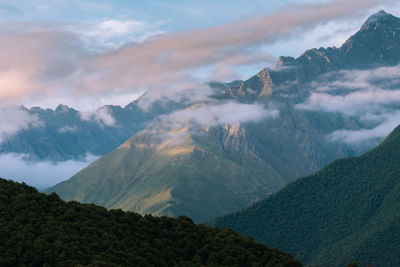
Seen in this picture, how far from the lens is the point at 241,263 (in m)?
151

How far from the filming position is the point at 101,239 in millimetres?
147250

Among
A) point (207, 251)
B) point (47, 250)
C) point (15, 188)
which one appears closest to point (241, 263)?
point (207, 251)

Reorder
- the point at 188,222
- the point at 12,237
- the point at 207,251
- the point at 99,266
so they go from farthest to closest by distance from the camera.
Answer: the point at 188,222
the point at 207,251
the point at 12,237
the point at 99,266

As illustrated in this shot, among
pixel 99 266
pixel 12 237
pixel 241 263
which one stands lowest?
pixel 241 263

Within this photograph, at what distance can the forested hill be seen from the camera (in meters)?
134

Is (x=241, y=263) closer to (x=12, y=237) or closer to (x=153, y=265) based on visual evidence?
(x=153, y=265)

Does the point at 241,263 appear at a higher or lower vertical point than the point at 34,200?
lower

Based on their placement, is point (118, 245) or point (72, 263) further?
point (118, 245)

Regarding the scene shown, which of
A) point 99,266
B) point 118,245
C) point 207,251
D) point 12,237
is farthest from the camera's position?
point 207,251

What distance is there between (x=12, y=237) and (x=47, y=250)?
357 inches

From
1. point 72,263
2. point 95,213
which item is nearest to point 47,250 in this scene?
point 72,263

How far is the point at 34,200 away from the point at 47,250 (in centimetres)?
2709

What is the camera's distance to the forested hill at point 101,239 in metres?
134

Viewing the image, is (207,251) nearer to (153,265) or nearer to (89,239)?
(153,265)
